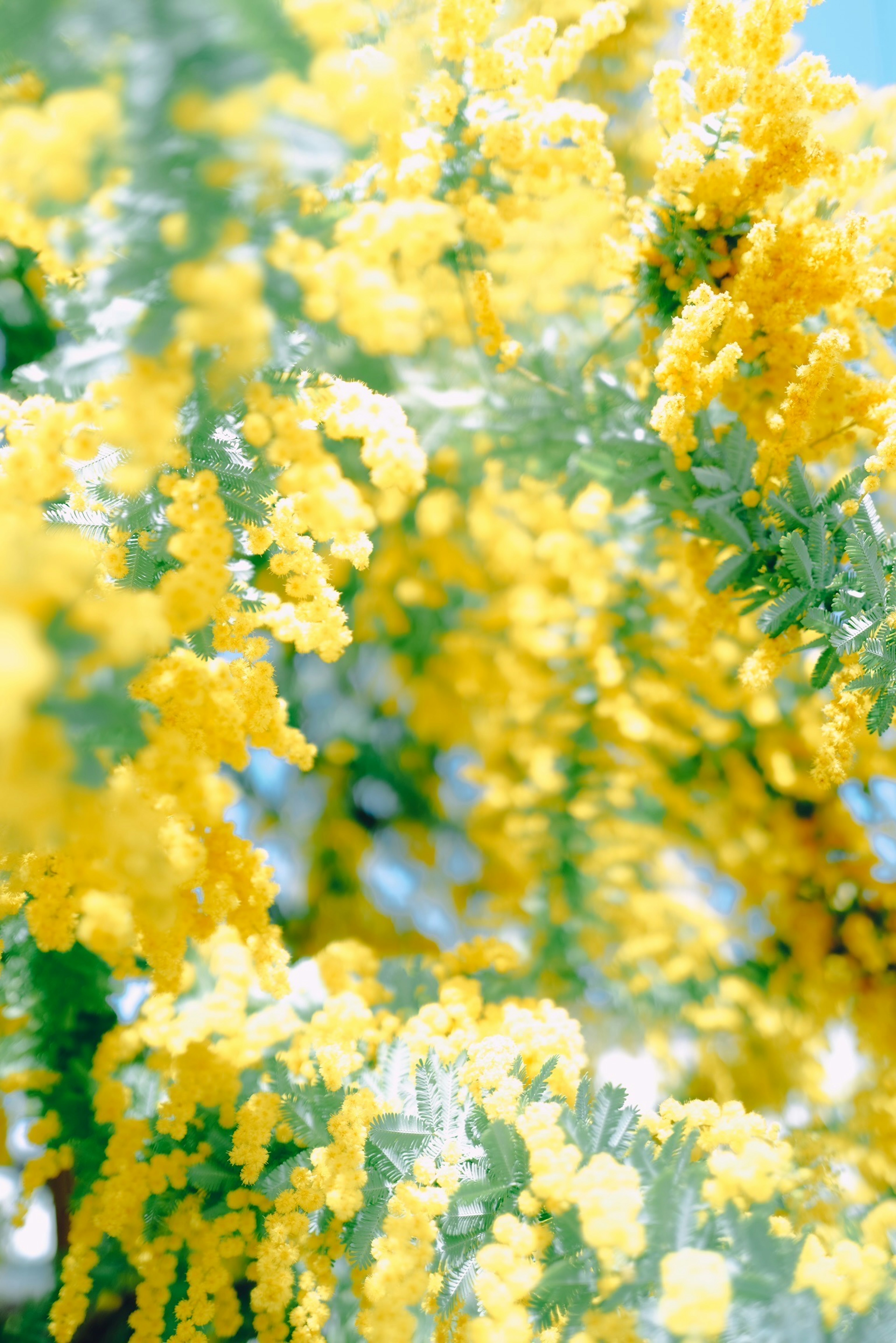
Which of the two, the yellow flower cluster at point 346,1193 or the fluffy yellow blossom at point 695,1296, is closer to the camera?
the fluffy yellow blossom at point 695,1296

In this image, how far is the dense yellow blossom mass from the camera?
1.99 ft

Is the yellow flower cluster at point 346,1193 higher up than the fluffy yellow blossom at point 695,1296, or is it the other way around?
the yellow flower cluster at point 346,1193

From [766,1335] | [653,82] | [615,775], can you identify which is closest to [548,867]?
[615,775]

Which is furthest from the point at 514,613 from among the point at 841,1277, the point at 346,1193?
the point at 841,1277

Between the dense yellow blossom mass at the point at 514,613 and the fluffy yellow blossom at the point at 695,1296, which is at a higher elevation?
the dense yellow blossom mass at the point at 514,613

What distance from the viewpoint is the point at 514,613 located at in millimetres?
2316

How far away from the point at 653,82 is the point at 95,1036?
1.74m

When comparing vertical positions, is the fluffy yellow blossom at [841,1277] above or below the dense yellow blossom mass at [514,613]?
below

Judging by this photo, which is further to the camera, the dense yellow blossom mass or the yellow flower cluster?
the yellow flower cluster

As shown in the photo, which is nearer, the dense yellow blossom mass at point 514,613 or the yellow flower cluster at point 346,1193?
the dense yellow blossom mass at point 514,613

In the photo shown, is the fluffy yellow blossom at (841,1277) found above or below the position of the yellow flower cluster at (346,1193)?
below

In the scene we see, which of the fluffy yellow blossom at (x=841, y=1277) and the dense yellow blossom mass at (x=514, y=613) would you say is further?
the fluffy yellow blossom at (x=841, y=1277)

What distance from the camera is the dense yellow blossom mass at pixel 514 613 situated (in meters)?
0.61

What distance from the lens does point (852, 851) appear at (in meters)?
2.00
